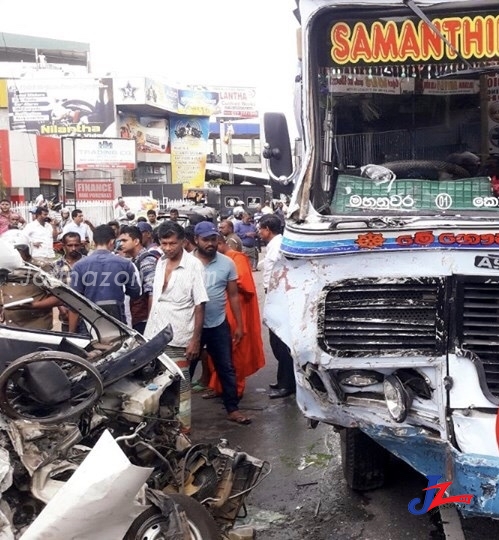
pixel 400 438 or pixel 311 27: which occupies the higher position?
pixel 311 27

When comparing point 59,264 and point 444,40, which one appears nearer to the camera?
point 444,40

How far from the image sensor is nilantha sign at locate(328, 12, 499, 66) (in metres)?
3.99

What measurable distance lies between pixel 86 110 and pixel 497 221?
41.5 metres

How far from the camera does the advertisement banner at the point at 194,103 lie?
50.2 m

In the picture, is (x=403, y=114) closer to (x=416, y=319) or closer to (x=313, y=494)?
(x=416, y=319)

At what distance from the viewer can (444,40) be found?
4066 mm

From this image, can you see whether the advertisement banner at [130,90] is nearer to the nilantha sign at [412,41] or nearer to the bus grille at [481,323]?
the nilantha sign at [412,41]

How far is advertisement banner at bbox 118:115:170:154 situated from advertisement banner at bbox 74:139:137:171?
9510 millimetres

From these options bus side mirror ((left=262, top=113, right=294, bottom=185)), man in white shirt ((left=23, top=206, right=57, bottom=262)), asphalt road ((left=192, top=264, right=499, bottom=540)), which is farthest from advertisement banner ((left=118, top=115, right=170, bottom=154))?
bus side mirror ((left=262, top=113, right=294, bottom=185))

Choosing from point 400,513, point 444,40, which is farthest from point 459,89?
point 400,513

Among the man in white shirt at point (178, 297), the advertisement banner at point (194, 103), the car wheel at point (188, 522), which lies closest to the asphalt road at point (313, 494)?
the man in white shirt at point (178, 297)

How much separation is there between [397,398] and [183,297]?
95.7 inches

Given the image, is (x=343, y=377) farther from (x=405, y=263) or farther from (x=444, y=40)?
(x=444, y=40)

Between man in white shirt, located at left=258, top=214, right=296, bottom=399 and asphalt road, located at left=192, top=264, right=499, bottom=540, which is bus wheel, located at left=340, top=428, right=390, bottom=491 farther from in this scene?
man in white shirt, located at left=258, top=214, right=296, bottom=399
